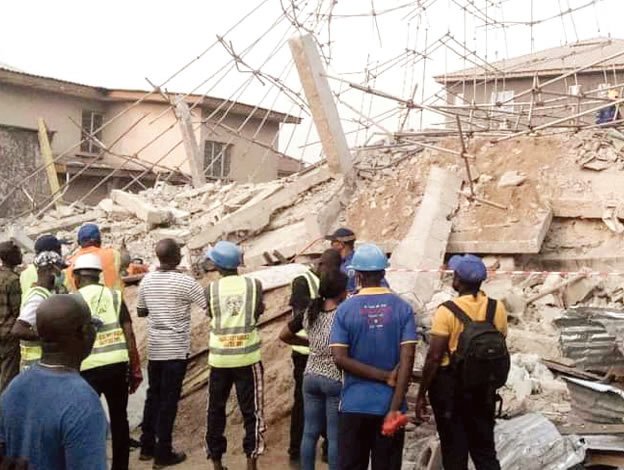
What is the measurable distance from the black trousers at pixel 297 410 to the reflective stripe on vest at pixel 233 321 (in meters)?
0.42

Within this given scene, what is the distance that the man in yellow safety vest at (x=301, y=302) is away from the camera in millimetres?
5514

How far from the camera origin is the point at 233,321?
233 inches

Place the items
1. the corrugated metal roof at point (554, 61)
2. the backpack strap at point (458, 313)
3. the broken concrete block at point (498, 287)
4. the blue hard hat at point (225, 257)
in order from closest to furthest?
the backpack strap at point (458, 313), the blue hard hat at point (225, 257), the broken concrete block at point (498, 287), the corrugated metal roof at point (554, 61)

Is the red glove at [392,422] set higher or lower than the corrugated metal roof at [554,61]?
lower

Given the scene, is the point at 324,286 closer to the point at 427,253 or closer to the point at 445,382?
the point at 445,382

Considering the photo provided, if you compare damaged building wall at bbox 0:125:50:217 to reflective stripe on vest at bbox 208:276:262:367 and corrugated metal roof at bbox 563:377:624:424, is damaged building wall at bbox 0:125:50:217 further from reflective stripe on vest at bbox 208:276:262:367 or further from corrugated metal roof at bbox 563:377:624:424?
corrugated metal roof at bbox 563:377:624:424

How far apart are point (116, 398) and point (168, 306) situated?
852mm

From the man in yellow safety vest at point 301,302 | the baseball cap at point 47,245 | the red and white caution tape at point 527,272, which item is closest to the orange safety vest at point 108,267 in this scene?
the baseball cap at point 47,245

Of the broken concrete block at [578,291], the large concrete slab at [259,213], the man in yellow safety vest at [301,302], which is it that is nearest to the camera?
the man in yellow safety vest at [301,302]

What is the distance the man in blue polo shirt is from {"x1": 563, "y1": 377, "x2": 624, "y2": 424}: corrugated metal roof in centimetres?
183

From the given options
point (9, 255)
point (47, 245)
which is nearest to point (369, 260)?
point (47, 245)

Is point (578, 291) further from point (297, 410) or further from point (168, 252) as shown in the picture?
point (168, 252)

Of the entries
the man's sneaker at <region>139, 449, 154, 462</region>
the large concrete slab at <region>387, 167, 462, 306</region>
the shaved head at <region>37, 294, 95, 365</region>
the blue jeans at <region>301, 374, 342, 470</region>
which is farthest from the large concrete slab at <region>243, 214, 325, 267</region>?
the shaved head at <region>37, 294, 95, 365</region>

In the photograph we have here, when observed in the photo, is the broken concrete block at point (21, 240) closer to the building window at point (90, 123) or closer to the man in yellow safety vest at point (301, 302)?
the man in yellow safety vest at point (301, 302)
